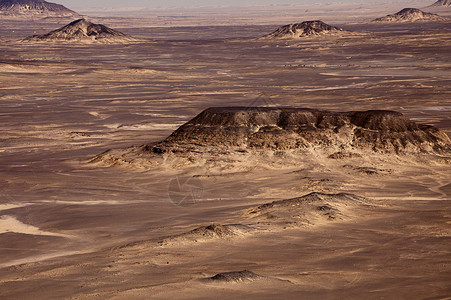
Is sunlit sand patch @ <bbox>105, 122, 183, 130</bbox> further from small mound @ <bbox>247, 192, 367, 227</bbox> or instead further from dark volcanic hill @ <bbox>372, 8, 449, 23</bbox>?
dark volcanic hill @ <bbox>372, 8, 449, 23</bbox>

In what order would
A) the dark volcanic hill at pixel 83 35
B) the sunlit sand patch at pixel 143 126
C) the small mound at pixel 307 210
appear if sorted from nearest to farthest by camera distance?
1. the small mound at pixel 307 210
2. the sunlit sand patch at pixel 143 126
3. the dark volcanic hill at pixel 83 35

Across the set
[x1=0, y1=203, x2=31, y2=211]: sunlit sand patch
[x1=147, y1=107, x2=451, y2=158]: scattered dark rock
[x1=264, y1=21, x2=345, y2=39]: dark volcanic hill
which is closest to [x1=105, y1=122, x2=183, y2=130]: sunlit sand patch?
[x1=147, y1=107, x2=451, y2=158]: scattered dark rock

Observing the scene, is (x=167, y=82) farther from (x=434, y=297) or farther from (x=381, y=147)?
(x=434, y=297)

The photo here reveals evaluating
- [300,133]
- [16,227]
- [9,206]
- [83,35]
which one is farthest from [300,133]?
[83,35]

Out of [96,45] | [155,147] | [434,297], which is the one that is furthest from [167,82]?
[96,45]

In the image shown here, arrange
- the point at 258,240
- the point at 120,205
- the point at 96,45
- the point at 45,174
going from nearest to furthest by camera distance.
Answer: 1. the point at 258,240
2. the point at 120,205
3. the point at 45,174
4. the point at 96,45

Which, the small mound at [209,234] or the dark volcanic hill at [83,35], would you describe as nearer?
the small mound at [209,234]

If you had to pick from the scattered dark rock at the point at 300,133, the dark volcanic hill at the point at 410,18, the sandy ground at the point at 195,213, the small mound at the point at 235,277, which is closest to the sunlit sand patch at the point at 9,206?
the sandy ground at the point at 195,213

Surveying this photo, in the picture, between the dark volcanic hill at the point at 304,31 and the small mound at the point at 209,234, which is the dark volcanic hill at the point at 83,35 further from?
the small mound at the point at 209,234
